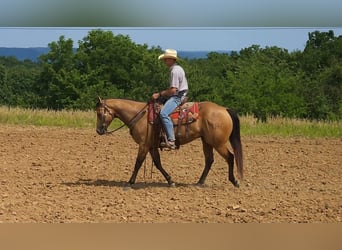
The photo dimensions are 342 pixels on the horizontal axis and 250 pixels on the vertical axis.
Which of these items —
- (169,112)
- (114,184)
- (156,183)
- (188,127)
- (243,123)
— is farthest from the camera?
(243,123)

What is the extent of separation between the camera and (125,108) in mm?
6133

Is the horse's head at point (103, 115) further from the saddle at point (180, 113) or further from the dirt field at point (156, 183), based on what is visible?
the dirt field at point (156, 183)

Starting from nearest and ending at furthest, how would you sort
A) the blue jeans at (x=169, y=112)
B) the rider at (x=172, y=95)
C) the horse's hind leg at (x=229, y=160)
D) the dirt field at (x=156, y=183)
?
the dirt field at (x=156, y=183), the rider at (x=172, y=95), the blue jeans at (x=169, y=112), the horse's hind leg at (x=229, y=160)

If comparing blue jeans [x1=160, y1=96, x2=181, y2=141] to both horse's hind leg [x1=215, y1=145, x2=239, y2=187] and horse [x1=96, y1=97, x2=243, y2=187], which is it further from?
horse's hind leg [x1=215, y1=145, x2=239, y2=187]

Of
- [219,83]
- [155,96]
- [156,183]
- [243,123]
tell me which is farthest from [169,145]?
[219,83]

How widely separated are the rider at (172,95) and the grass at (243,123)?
18.7 feet

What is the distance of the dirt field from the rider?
59cm

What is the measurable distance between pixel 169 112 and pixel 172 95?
261mm

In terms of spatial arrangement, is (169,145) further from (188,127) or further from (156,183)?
(156,183)

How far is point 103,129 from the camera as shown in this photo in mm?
6160

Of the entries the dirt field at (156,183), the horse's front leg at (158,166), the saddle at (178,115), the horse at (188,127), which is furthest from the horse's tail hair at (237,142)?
the horse's front leg at (158,166)

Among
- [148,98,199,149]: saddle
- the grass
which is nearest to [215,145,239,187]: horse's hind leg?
[148,98,199,149]: saddle

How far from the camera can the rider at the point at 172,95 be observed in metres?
5.26

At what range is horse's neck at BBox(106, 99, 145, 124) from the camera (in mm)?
6113
